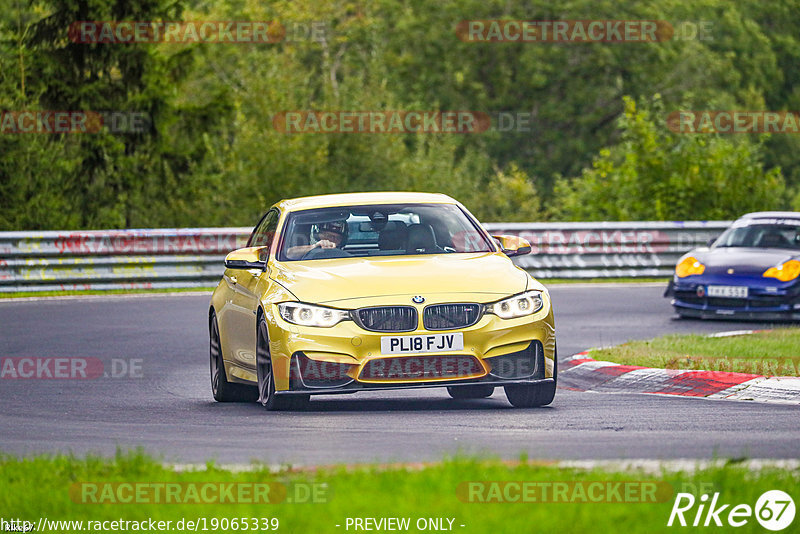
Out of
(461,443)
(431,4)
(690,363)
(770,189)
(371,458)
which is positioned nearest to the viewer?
(371,458)

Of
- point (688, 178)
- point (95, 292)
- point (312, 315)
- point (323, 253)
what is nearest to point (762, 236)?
point (323, 253)

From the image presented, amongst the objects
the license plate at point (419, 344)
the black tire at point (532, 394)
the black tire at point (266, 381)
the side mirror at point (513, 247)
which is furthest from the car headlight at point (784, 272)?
the license plate at point (419, 344)

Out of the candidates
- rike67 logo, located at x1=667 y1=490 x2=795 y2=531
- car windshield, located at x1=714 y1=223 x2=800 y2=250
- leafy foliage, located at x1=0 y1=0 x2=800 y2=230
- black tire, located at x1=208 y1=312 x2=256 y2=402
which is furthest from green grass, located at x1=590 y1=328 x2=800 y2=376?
leafy foliage, located at x1=0 y1=0 x2=800 y2=230

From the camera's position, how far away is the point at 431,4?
69438 millimetres

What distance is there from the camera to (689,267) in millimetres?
19578

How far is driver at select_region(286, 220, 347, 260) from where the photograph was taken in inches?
441

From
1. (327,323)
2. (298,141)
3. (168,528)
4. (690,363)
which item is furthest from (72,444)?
(298,141)

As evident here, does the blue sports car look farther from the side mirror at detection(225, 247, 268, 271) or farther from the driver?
the side mirror at detection(225, 247, 268, 271)

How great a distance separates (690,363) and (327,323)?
13.1ft

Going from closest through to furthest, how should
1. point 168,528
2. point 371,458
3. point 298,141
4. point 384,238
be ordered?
point 168,528 → point 371,458 → point 384,238 → point 298,141

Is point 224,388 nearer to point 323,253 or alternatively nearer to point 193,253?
point 323,253

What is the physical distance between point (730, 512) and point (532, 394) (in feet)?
15.2

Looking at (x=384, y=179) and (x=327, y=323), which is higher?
(x=327, y=323)

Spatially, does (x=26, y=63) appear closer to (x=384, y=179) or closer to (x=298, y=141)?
(x=298, y=141)
